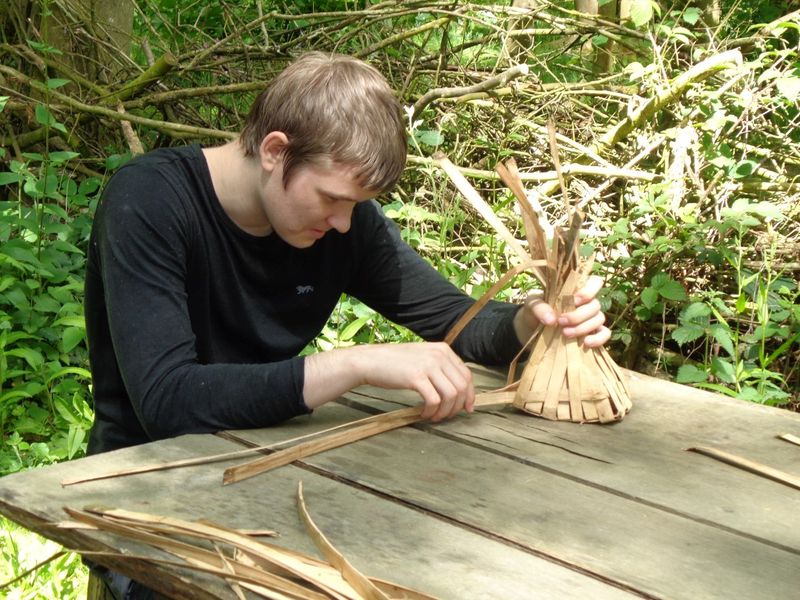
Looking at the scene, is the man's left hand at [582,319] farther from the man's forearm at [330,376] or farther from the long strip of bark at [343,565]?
the long strip of bark at [343,565]

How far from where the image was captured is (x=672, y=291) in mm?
3664

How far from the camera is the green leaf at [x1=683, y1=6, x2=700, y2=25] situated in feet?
14.3

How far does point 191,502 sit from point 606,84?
3.95 metres

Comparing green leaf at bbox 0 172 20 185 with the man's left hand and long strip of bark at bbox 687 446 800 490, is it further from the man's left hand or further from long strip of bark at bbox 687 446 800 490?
long strip of bark at bbox 687 446 800 490

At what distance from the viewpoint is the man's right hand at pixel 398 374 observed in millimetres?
1747

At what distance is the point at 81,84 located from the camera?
4918mm

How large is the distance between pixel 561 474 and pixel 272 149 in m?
0.88

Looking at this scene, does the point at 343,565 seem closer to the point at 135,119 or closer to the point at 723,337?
the point at 723,337

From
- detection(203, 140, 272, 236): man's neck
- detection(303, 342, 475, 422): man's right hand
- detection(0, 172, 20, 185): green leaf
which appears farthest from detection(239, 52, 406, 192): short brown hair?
detection(0, 172, 20, 185): green leaf

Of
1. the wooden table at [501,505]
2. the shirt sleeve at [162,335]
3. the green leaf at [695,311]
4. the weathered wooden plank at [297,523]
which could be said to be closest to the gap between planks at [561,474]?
the wooden table at [501,505]

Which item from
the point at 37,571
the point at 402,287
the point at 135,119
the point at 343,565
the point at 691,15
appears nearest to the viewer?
the point at 343,565

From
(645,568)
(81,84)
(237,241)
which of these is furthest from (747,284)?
(81,84)

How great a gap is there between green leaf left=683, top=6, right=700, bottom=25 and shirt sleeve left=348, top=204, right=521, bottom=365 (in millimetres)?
2443

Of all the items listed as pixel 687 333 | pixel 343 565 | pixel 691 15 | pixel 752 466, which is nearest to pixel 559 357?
pixel 752 466
